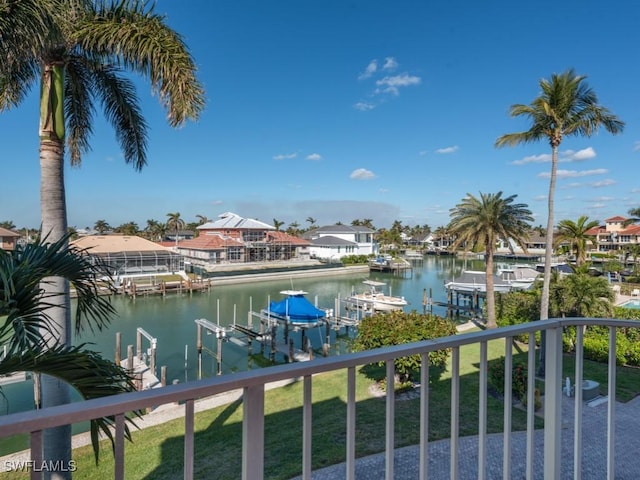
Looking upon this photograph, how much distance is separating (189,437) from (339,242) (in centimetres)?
4975

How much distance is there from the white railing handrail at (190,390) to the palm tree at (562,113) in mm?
12540

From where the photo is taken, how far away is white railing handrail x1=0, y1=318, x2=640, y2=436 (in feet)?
2.59

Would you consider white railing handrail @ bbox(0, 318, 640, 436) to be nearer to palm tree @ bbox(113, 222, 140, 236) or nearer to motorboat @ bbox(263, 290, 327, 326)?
motorboat @ bbox(263, 290, 327, 326)

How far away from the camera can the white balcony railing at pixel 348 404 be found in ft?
2.78

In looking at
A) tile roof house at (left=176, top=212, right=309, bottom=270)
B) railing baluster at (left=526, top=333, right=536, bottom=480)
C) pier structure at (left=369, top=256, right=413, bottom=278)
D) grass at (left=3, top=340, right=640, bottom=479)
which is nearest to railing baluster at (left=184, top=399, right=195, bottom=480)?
railing baluster at (left=526, top=333, right=536, bottom=480)

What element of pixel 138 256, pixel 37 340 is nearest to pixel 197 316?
pixel 138 256

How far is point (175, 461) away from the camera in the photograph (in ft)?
19.4

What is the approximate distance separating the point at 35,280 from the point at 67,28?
4.47 metres

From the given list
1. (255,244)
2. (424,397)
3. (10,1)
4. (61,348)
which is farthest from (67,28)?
(255,244)

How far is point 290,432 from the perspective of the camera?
6.61 meters

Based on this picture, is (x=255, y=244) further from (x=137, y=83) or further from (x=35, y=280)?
(x=35, y=280)

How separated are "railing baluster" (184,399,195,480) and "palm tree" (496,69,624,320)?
13.1 metres

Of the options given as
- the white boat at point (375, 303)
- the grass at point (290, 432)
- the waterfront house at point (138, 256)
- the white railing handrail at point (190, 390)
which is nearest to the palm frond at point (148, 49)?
the grass at point (290, 432)

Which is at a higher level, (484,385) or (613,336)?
(613,336)
